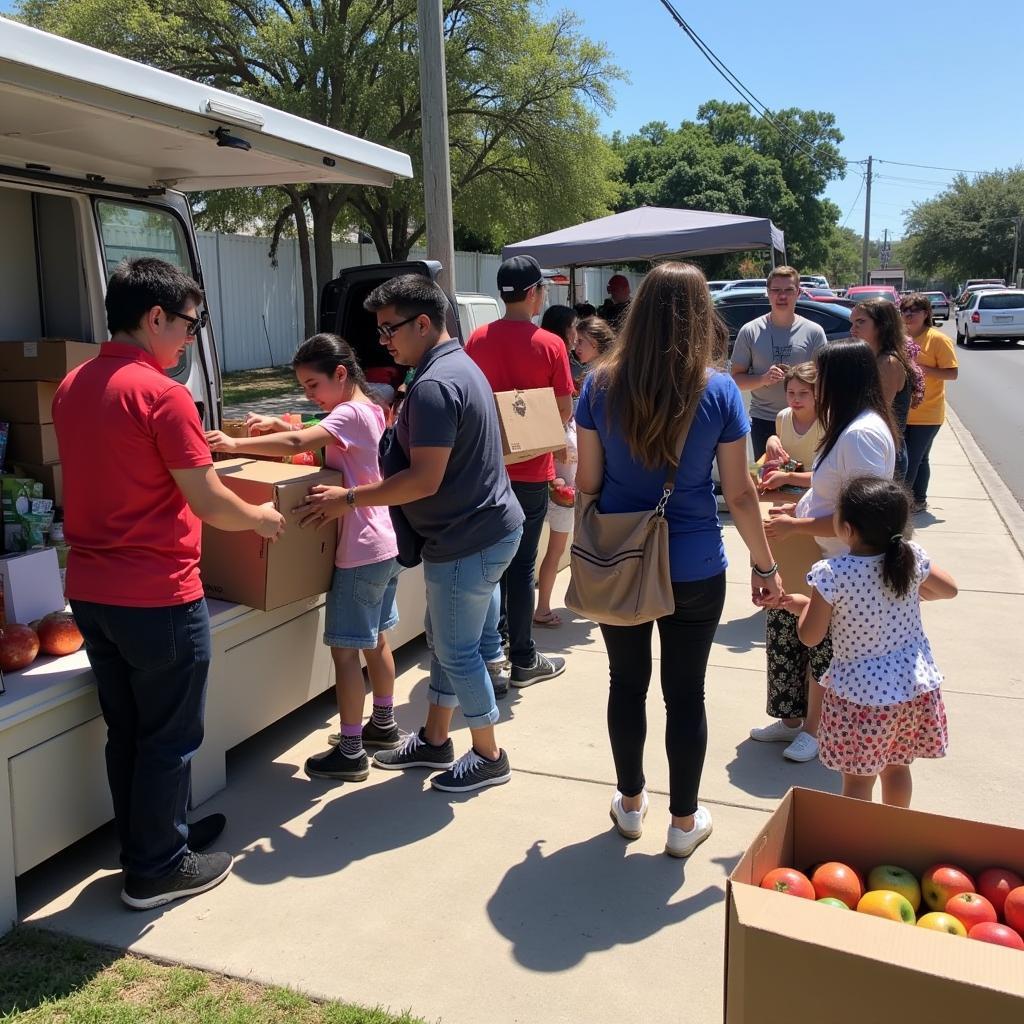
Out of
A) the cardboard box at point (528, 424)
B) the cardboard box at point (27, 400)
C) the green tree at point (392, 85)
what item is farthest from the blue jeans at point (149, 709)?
the green tree at point (392, 85)

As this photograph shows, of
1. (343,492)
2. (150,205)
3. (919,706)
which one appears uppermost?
(150,205)

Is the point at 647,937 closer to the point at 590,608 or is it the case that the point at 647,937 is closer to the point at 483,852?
the point at 483,852

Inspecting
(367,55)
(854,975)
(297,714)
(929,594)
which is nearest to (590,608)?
(929,594)

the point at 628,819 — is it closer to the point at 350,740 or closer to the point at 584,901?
the point at 584,901

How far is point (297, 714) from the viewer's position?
4.45 m

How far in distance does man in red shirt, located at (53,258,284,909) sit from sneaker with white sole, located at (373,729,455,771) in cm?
99

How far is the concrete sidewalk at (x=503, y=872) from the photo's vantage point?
2.63m

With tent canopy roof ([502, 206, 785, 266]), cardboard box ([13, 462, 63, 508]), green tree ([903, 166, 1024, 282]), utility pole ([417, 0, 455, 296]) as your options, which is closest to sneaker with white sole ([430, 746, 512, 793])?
cardboard box ([13, 462, 63, 508])

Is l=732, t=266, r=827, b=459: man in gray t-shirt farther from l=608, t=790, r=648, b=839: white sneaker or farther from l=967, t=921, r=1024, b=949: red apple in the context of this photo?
l=967, t=921, r=1024, b=949: red apple

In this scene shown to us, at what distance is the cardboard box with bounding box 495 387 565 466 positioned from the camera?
416cm

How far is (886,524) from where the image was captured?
260 cm

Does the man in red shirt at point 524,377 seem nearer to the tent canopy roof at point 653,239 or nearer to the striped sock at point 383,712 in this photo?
the striped sock at point 383,712

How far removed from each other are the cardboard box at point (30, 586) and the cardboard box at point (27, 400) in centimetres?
115

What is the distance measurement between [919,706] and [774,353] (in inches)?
136
